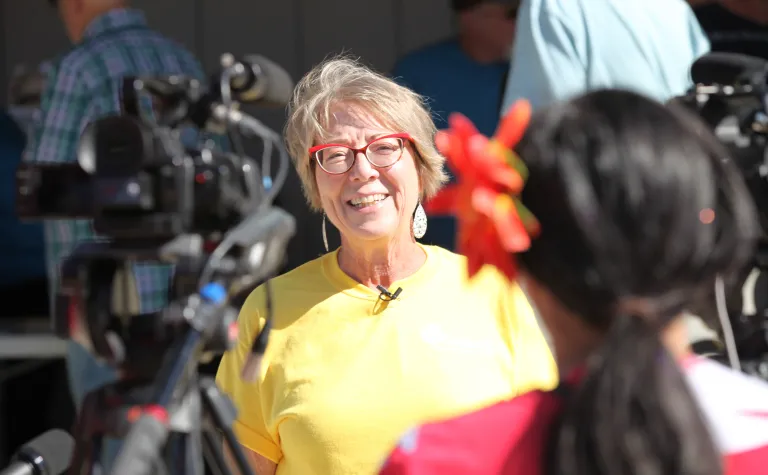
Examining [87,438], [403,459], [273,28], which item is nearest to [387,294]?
[87,438]

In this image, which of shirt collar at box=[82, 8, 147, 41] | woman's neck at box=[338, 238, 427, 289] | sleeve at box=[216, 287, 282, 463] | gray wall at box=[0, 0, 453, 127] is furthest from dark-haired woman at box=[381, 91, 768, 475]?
gray wall at box=[0, 0, 453, 127]

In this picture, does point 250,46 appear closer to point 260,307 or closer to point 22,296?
point 22,296

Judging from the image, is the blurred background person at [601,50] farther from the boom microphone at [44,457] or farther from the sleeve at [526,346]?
the boom microphone at [44,457]

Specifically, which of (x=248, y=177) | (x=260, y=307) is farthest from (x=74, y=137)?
(x=248, y=177)

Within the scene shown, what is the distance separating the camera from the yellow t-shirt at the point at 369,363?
6.69 feet

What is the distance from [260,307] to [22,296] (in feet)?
6.83

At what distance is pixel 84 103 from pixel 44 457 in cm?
179

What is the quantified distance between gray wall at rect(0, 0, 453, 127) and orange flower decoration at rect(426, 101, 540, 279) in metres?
3.51

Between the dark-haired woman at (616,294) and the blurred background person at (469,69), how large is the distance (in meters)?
2.52

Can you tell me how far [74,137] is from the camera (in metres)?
3.25

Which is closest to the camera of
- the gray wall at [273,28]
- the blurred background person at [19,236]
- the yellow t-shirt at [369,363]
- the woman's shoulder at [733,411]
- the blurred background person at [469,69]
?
the woman's shoulder at [733,411]

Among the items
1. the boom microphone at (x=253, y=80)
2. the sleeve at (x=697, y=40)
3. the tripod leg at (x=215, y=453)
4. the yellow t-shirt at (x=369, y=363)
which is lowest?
the yellow t-shirt at (x=369, y=363)

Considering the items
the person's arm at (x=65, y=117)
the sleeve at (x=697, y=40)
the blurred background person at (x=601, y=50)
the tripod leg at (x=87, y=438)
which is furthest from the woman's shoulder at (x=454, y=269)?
the person's arm at (x=65, y=117)

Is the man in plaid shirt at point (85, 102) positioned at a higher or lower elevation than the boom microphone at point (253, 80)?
lower
